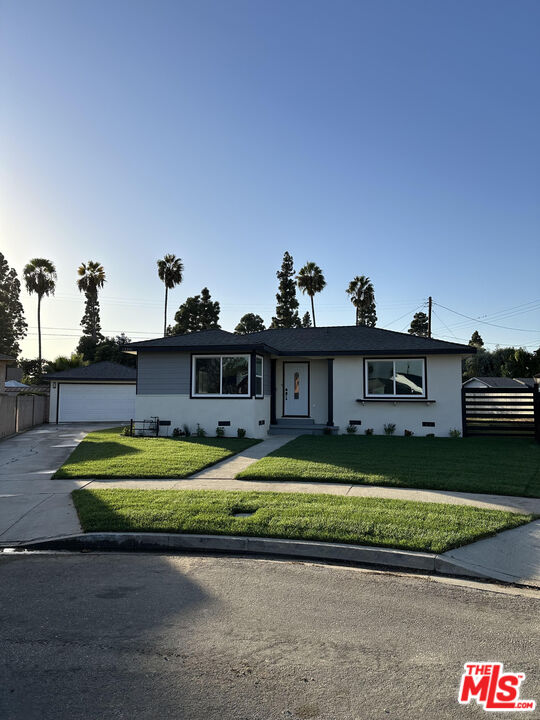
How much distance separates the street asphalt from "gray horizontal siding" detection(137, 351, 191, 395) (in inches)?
481

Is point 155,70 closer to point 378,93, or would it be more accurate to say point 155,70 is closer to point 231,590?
point 378,93

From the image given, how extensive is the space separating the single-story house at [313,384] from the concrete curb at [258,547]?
10.7 meters

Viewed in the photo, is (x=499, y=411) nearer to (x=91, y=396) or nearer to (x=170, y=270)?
(x=91, y=396)

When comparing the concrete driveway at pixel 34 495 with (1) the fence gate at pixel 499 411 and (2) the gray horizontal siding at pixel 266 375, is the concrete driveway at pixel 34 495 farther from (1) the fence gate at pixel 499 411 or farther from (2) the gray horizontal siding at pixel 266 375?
(1) the fence gate at pixel 499 411

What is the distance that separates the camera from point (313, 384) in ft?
61.3

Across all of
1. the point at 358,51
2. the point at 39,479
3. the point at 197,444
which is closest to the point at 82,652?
the point at 39,479

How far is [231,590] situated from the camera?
4.45 metres

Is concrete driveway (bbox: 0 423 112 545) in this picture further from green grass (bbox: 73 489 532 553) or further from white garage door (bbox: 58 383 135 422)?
white garage door (bbox: 58 383 135 422)

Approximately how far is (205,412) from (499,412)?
1001 cm

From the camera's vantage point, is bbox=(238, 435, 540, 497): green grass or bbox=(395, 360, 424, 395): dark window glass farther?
bbox=(395, 360, 424, 395): dark window glass

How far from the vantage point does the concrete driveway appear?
6422 mm

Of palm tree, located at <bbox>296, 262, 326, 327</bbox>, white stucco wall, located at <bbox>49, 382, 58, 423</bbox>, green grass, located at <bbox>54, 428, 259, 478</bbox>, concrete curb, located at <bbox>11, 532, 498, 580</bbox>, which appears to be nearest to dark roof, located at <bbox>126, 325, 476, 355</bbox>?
green grass, located at <bbox>54, 428, 259, 478</bbox>

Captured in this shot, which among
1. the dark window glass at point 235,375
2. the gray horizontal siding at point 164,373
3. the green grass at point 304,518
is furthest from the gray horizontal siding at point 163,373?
the green grass at point 304,518

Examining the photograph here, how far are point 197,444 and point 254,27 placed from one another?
1090 centimetres
